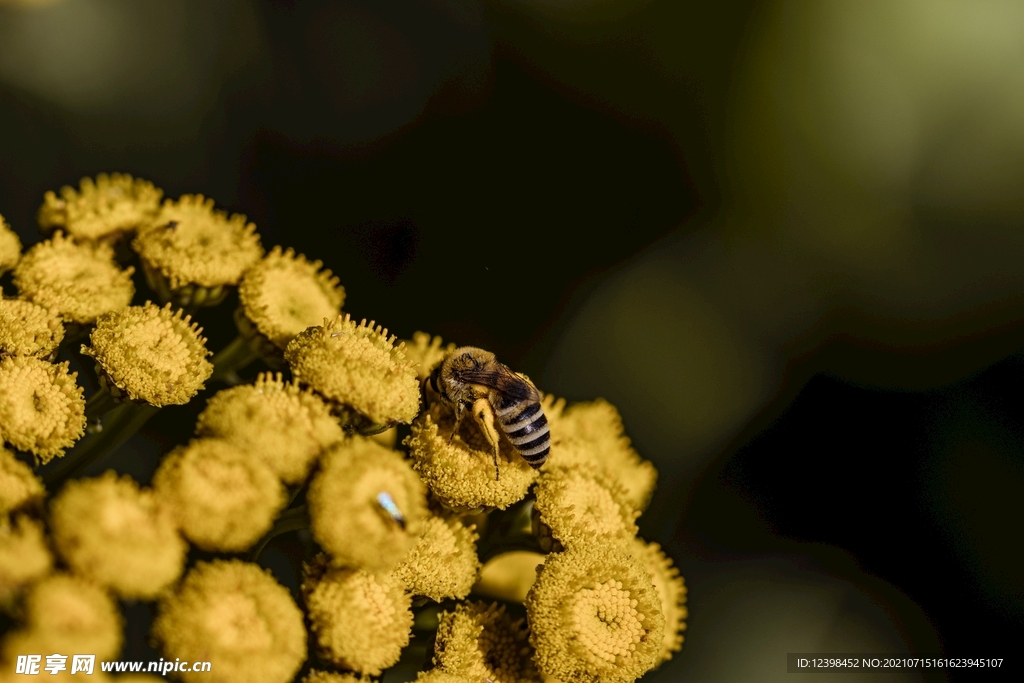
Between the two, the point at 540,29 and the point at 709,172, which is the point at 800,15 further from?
the point at 540,29

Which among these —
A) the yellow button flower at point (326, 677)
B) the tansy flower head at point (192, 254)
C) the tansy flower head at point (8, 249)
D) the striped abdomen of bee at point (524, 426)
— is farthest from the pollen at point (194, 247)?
the yellow button flower at point (326, 677)

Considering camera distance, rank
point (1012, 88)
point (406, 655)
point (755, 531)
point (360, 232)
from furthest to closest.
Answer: point (755, 531) → point (1012, 88) → point (360, 232) → point (406, 655)

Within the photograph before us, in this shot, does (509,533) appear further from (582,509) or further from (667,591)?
(667,591)

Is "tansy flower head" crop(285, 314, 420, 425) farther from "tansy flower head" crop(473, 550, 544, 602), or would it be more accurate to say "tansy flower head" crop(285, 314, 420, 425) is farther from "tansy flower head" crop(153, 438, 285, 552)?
"tansy flower head" crop(473, 550, 544, 602)

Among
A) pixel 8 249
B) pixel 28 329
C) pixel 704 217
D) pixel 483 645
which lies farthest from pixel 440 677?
pixel 704 217

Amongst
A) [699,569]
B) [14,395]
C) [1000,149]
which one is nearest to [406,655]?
[14,395]

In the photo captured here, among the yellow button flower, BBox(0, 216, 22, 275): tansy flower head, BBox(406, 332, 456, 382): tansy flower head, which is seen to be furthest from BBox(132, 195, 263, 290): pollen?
the yellow button flower
